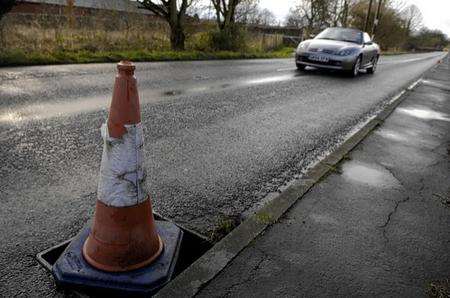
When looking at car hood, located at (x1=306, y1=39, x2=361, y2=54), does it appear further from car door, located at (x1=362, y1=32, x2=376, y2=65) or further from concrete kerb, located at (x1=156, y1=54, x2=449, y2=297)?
concrete kerb, located at (x1=156, y1=54, x2=449, y2=297)

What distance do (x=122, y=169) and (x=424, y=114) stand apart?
25.8ft

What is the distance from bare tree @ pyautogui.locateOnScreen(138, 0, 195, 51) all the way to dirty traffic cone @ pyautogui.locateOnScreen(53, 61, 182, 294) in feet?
54.2

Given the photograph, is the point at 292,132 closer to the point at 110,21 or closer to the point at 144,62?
the point at 144,62

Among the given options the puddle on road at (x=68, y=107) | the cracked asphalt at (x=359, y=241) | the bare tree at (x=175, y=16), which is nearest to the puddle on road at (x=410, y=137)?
the cracked asphalt at (x=359, y=241)

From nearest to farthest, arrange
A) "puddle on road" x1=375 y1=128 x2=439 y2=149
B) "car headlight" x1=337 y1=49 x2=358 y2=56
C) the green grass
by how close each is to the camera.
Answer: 1. "puddle on road" x1=375 y1=128 x2=439 y2=149
2. the green grass
3. "car headlight" x1=337 y1=49 x2=358 y2=56

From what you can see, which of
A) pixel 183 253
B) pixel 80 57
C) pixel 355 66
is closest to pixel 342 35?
pixel 355 66

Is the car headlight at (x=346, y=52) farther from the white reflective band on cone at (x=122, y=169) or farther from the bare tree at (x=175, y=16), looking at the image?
the white reflective band on cone at (x=122, y=169)

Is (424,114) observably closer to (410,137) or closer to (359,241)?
(410,137)

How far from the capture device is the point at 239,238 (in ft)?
8.85

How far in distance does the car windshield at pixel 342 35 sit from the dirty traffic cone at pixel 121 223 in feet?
42.1

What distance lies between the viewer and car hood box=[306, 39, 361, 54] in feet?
41.4

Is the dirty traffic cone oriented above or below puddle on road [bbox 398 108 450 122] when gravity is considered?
above

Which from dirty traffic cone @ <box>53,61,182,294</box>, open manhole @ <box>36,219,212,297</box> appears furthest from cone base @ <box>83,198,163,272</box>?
open manhole @ <box>36,219,212,297</box>

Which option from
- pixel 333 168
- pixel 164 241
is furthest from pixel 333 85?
pixel 164 241
